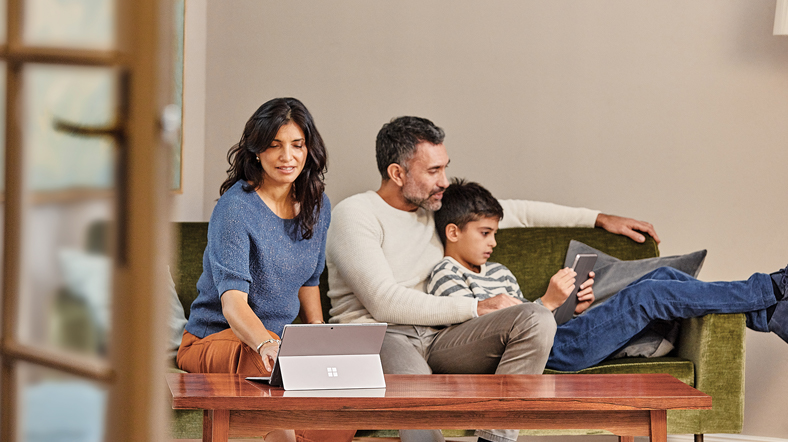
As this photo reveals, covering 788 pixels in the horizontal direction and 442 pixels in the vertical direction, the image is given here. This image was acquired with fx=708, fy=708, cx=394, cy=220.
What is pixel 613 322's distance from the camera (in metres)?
2.07

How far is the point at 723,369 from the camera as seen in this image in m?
1.98

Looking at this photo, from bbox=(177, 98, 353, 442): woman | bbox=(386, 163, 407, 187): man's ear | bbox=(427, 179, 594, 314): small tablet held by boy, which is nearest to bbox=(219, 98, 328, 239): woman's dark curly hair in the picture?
bbox=(177, 98, 353, 442): woman

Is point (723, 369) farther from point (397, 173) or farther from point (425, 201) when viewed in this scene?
point (397, 173)

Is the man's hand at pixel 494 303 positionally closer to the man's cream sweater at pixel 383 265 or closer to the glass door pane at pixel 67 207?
the man's cream sweater at pixel 383 265

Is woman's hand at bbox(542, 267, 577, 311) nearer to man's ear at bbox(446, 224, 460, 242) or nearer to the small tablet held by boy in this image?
the small tablet held by boy

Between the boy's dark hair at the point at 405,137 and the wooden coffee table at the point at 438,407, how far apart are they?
102 centimetres

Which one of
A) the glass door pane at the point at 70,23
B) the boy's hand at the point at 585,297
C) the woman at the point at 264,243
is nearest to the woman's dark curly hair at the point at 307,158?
the woman at the point at 264,243

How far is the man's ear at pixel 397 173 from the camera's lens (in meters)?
2.30

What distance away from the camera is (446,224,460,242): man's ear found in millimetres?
2295

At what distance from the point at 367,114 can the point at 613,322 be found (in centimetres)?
134

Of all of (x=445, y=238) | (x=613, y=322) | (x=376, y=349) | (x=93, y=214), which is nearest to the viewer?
(x=93, y=214)

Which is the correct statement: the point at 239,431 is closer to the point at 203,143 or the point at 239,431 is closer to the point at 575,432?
the point at 575,432

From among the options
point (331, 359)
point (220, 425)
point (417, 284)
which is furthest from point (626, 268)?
point (220, 425)

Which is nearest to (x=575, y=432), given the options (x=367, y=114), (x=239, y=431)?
(x=239, y=431)
